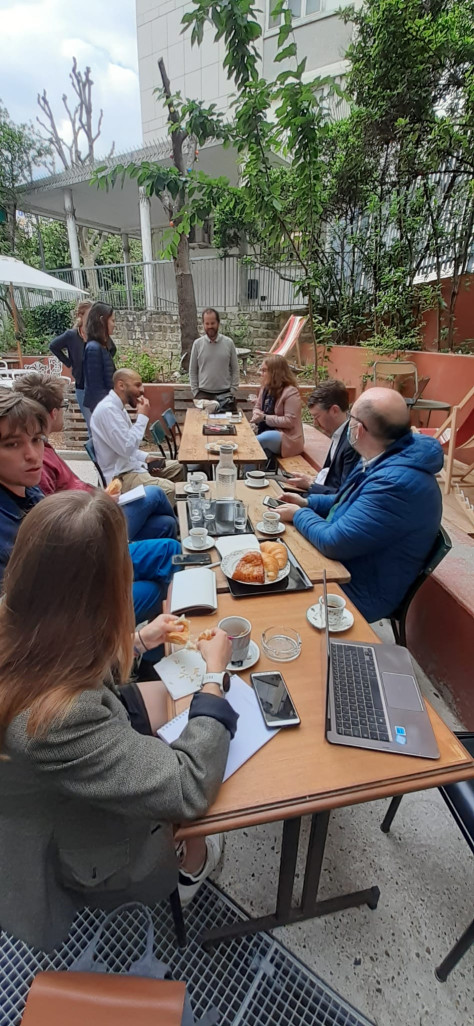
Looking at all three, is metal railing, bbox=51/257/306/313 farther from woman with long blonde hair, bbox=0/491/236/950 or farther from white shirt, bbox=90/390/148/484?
woman with long blonde hair, bbox=0/491/236/950

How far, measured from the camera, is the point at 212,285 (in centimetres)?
1020

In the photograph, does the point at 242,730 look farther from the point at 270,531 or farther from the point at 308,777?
the point at 270,531

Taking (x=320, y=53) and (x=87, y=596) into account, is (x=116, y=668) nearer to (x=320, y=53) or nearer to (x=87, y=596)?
(x=87, y=596)

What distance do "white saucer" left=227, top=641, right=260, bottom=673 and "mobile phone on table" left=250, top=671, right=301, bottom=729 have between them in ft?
0.11

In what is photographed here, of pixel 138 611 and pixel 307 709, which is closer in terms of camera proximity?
pixel 307 709

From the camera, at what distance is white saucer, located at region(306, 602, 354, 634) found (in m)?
1.31

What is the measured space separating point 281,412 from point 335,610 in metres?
2.81

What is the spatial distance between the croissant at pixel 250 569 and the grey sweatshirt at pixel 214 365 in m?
3.77

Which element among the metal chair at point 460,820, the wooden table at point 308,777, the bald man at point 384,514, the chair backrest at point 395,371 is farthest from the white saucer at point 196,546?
the chair backrest at point 395,371

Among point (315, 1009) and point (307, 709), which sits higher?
point (307, 709)

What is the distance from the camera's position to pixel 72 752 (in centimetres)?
71

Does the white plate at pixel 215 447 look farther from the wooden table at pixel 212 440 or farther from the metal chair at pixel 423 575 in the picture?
the metal chair at pixel 423 575

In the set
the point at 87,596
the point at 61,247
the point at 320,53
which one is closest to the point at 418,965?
the point at 87,596

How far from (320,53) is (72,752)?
13.0m
